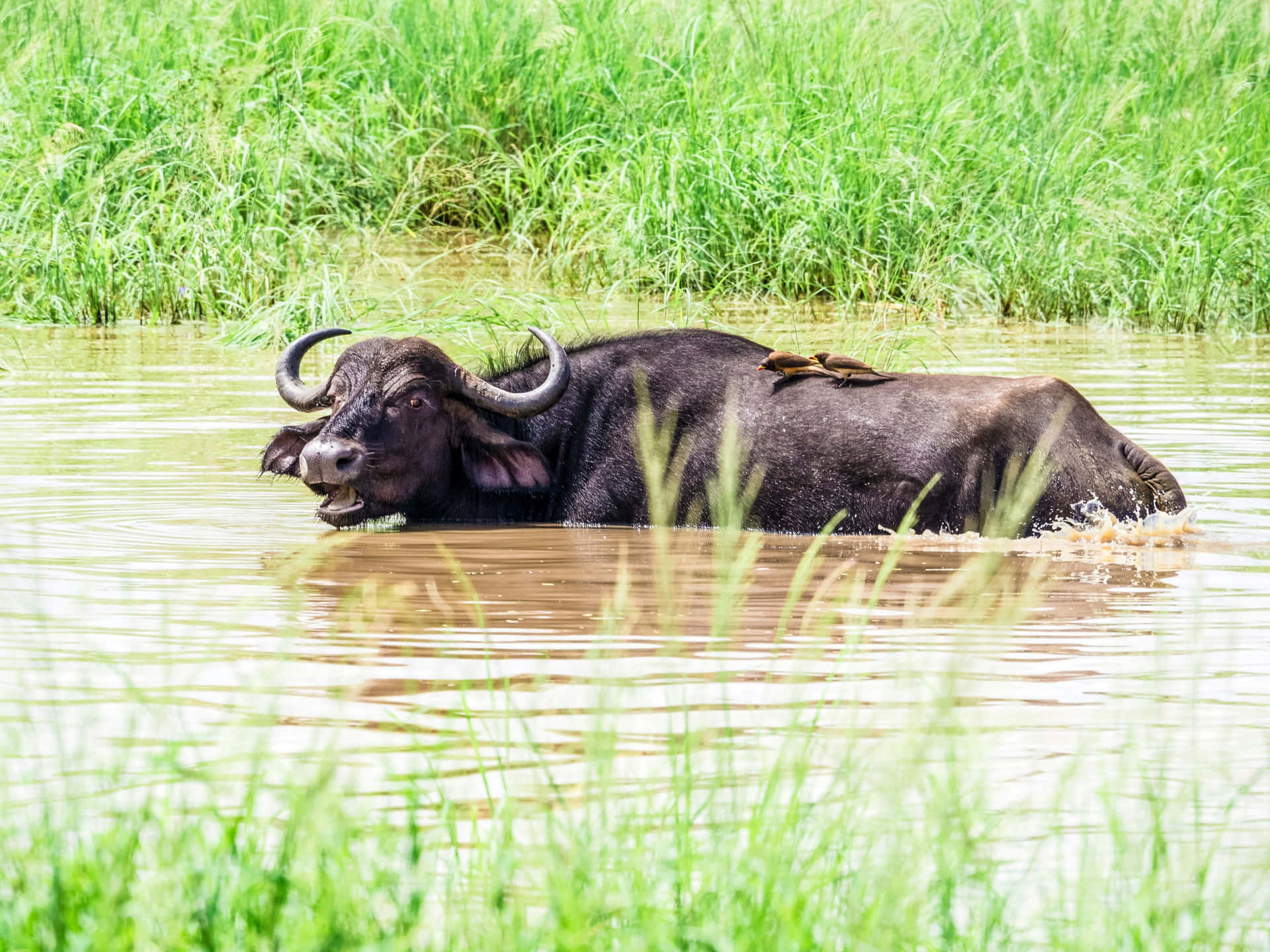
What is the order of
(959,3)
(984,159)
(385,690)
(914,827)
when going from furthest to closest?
(959,3) → (984,159) → (385,690) → (914,827)

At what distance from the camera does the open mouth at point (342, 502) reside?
7152 mm

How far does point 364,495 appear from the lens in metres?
7.25

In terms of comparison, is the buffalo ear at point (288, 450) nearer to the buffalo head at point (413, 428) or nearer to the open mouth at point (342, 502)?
the buffalo head at point (413, 428)

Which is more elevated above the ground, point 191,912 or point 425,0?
point 425,0

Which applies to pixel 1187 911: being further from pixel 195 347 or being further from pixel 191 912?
pixel 195 347

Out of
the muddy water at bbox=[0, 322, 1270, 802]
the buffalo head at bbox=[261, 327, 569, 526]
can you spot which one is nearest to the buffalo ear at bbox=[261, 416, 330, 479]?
the buffalo head at bbox=[261, 327, 569, 526]

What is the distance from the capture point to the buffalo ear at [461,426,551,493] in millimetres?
7480

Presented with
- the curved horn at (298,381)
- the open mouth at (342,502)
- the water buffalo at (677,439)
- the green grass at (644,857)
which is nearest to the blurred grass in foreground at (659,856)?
the green grass at (644,857)

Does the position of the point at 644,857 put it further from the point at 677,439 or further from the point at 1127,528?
the point at 677,439

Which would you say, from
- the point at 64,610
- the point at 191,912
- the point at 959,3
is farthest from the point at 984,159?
the point at 191,912

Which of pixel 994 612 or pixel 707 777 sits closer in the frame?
pixel 707 777

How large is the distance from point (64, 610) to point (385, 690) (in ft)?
4.35

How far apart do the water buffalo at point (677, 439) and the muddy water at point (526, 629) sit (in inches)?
9.1

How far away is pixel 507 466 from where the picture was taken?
751 cm
